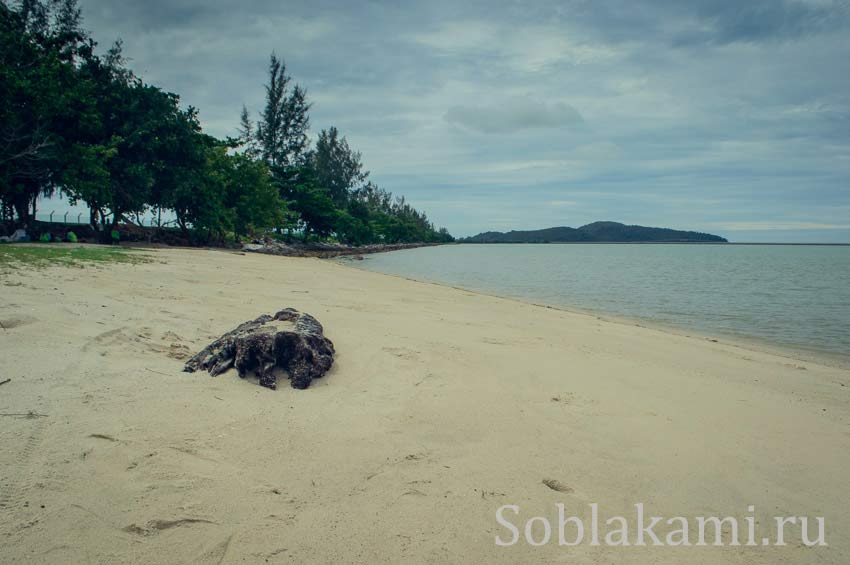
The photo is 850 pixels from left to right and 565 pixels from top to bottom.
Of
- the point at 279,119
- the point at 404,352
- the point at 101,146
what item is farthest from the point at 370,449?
the point at 279,119

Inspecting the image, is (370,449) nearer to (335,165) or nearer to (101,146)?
(101,146)

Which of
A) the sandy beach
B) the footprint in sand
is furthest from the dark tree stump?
the footprint in sand

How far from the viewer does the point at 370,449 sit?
3.05m

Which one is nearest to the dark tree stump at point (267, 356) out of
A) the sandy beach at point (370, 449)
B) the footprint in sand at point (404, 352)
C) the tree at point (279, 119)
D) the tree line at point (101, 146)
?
the sandy beach at point (370, 449)

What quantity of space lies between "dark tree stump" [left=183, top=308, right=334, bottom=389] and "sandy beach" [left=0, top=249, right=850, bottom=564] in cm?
14

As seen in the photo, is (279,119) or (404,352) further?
(279,119)

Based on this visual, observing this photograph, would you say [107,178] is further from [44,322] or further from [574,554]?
[574,554]

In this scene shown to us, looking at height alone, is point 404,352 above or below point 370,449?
above

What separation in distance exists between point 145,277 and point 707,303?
57.8 feet

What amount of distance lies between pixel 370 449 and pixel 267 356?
159cm

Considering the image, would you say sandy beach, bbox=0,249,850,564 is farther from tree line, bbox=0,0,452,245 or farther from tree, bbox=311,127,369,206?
tree, bbox=311,127,369,206

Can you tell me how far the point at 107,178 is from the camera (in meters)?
22.2

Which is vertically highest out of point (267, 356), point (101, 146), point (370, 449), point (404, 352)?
point (101, 146)

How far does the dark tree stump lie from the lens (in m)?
4.06
